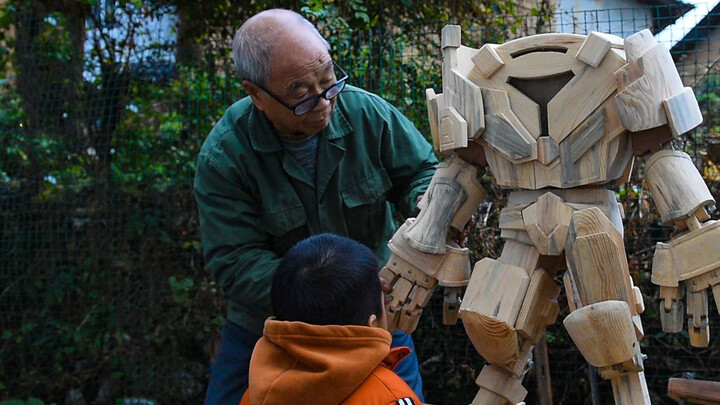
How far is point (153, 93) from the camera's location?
4.45 meters

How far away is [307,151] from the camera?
99.3 inches

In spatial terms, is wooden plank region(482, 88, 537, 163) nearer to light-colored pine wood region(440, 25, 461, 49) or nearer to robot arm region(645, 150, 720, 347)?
light-colored pine wood region(440, 25, 461, 49)

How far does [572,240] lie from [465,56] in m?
0.62

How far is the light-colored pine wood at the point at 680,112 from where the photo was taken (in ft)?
6.23

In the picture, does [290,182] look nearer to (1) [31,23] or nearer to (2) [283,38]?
(2) [283,38]

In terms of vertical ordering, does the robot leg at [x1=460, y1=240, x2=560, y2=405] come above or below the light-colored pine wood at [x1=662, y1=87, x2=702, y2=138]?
below

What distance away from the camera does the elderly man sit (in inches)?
93.7

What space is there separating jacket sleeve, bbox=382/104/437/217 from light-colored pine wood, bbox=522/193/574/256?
0.53 meters

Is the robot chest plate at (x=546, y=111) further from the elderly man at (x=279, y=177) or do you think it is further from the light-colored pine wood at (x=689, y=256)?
the elderly man at (x=279, y=177)

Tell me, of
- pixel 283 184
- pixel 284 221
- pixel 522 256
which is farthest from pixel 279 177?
pixel 522 256

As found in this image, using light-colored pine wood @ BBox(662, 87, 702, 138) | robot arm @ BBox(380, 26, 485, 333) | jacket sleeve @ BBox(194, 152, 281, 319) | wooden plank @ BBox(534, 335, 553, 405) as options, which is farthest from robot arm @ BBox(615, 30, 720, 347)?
wooden plank @ BBox(534, 335, 553, 405)

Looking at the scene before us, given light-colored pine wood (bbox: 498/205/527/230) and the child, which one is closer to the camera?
the child

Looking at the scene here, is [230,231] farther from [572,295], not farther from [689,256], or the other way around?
[689,256]

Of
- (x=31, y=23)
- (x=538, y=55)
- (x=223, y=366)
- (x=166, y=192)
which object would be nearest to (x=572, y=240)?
→ (x=538, y=55)
